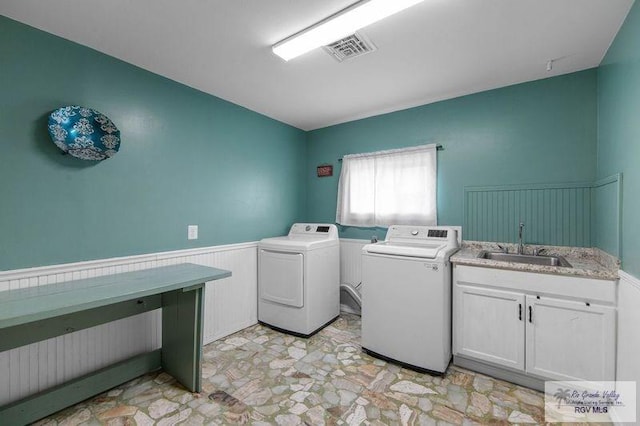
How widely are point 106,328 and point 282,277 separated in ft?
4.84

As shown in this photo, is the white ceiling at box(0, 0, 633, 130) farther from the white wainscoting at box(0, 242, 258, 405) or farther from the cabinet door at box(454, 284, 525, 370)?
the cabinet door at box(454, 284, 525, 370)

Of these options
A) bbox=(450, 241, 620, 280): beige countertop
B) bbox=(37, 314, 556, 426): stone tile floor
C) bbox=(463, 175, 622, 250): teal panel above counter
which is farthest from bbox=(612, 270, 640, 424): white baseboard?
bbox=(37, 314, 556, 426): stone tile floor

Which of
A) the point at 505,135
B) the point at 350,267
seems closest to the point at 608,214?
the point at 505,135

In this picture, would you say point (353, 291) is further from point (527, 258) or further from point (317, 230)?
point (527, 258)

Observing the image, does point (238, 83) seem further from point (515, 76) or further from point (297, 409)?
point (297, 409)

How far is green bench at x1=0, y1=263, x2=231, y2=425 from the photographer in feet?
4.67

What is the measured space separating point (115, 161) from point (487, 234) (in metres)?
3.28

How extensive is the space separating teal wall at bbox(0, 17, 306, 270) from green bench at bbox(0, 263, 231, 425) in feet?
1.02

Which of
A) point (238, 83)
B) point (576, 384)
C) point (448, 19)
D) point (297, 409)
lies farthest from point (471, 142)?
point (297, 409)

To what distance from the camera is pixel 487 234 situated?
2.61 meters

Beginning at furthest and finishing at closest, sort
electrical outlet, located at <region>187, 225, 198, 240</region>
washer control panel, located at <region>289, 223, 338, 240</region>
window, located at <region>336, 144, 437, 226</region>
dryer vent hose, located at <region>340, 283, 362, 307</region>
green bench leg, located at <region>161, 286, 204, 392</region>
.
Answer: dryer vent hose, located at <region>340, 283, 362, 307</region>, washer control panel, located at <region>289, 223, 338, 240</region>, window, located at <region>336, 144, 437, 226</region>, electrical outlet, located at <region>187, 225, 198, 240</region>, green bench leg, located at <region>161, 286, 204, 392</region>

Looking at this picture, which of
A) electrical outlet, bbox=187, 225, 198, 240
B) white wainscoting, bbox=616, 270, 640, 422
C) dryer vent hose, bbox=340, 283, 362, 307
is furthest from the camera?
dryer vent hose, bbox=340, 283, 362, 307

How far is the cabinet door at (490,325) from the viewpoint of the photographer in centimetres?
197

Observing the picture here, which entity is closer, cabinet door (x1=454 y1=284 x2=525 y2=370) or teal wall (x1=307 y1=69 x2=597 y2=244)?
cabinet door (x1=454 y1=284 x2=525 y2=370)
